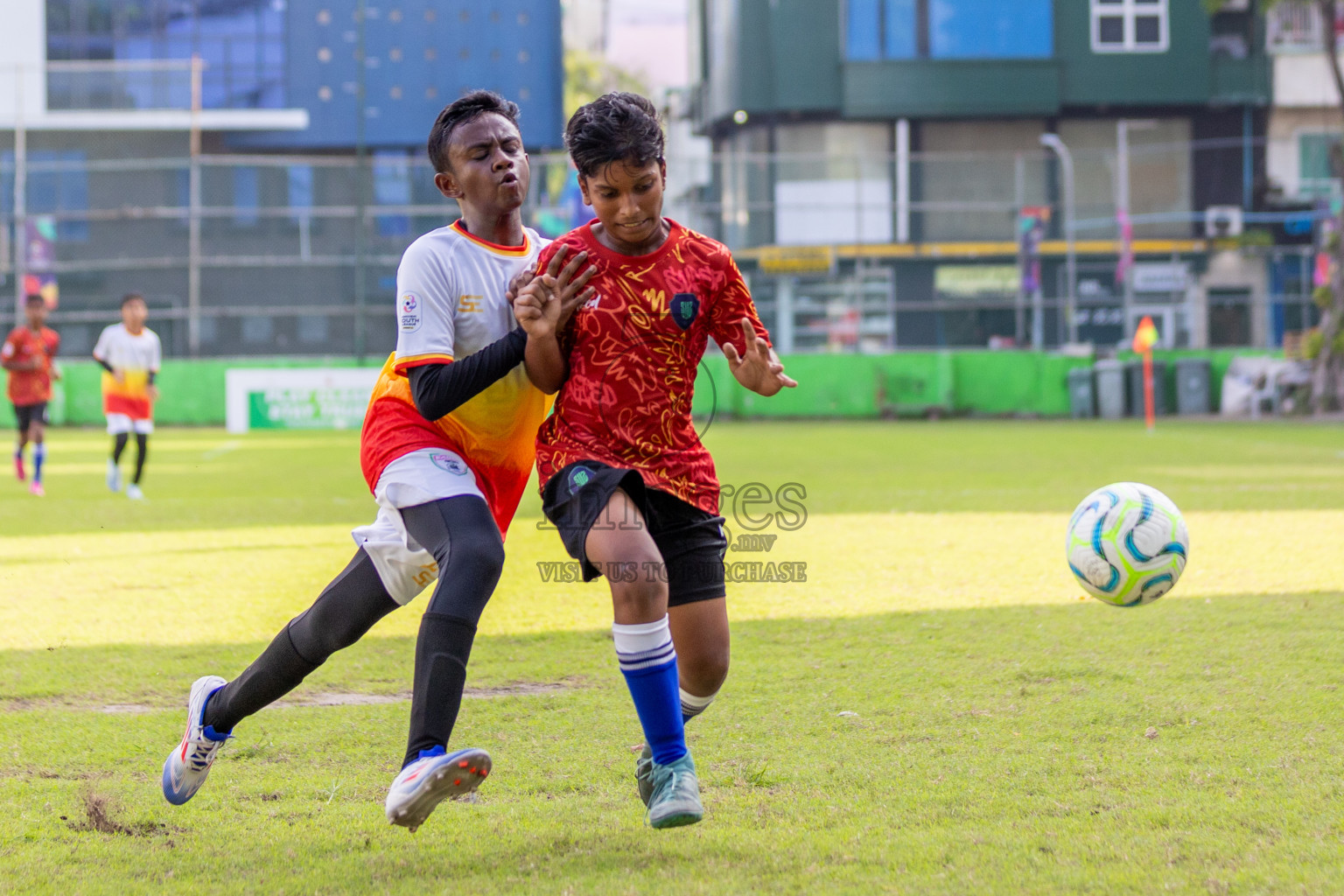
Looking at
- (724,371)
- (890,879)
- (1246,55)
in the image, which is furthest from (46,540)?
(1246,55)

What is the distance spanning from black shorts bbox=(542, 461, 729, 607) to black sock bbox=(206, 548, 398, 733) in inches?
19.8

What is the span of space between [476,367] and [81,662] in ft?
10.7

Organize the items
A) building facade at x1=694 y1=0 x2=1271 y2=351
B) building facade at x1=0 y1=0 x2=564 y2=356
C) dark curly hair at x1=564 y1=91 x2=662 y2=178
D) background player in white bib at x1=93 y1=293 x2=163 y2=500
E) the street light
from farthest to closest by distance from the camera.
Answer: building facade at x1=694 y1=0 x2=1271 y2=351 → the street light → building facade at x1=0 y1=0 x2=564 y2=356 → background player in white bib at x1=93 y1=293 x2=163 y2=500 → dark curly hair at x1=564 y1=91 x2=662 y2=178

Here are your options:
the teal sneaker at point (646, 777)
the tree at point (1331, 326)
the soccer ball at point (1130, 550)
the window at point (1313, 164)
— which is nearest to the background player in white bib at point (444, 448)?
the teal sneaker at point (646, 777)

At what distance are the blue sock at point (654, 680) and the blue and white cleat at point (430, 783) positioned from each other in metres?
0.47

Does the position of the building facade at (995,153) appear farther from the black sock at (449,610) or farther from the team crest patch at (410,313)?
the black sock at (449,610)

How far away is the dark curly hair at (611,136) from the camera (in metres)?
3.69

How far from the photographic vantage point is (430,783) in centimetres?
326

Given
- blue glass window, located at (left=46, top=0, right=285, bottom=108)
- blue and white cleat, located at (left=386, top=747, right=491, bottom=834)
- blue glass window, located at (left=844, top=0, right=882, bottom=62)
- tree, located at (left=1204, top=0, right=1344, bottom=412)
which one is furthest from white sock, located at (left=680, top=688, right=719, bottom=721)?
blue glass window, located at (left=46, top=0, right=285, bottom=108)

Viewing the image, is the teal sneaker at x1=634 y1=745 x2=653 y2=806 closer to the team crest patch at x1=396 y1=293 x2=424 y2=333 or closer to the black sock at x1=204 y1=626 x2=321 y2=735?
the black sock at x1=204 y1=626 x2=321 y2=735

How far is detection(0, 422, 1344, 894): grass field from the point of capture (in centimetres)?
339

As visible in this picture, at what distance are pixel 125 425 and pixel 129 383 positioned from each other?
42 centimetres

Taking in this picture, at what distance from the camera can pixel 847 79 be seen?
123ft

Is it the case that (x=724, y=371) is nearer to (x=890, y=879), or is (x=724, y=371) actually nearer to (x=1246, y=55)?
(x=1246, y=55)
